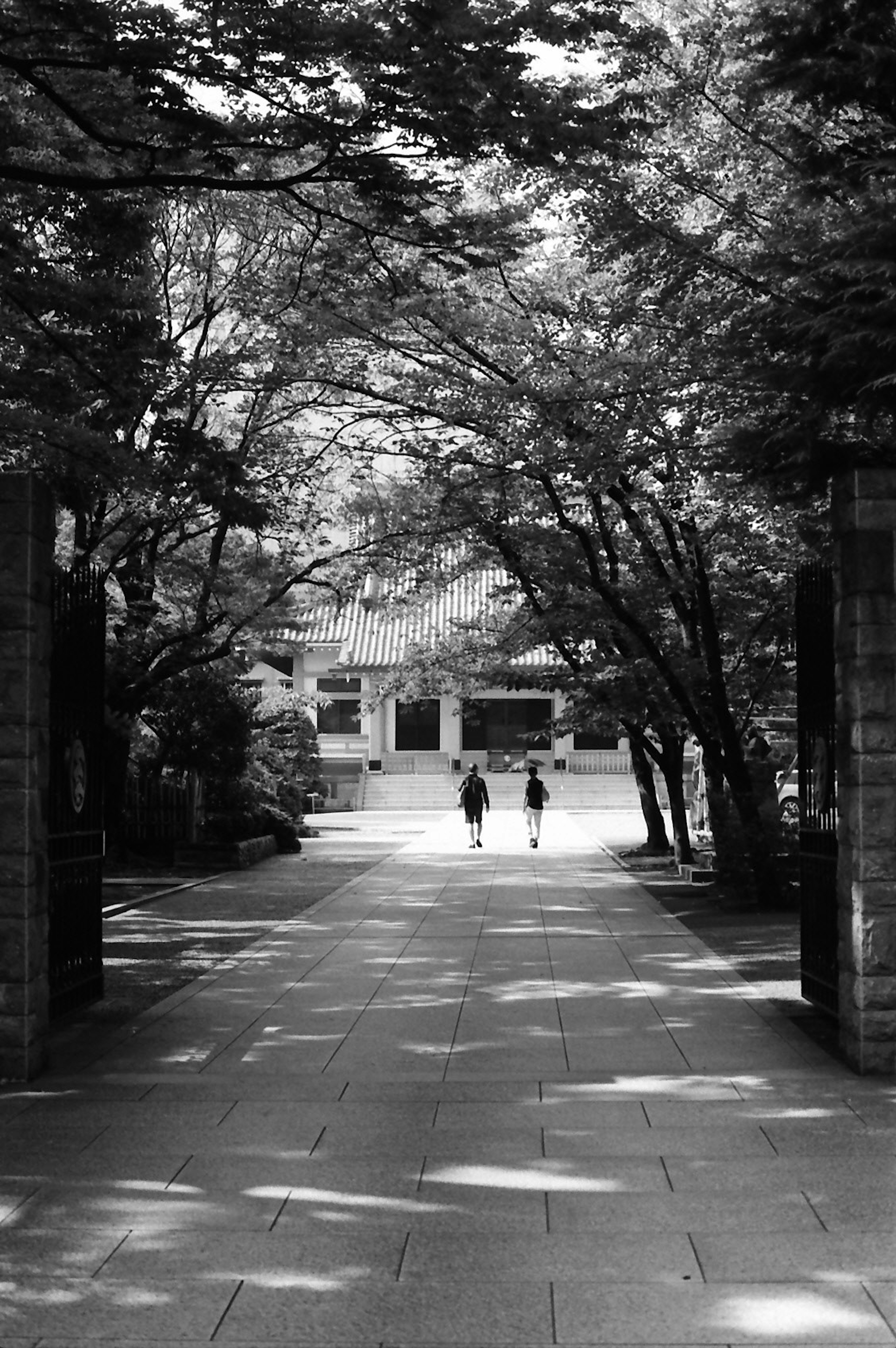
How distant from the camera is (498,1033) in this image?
9.48 metres

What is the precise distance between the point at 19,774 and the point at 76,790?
1.44 meters

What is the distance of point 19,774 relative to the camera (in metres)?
8.24

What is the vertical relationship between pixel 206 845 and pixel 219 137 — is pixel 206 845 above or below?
below

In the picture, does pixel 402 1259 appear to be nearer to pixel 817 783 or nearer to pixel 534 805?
pixel 817 783

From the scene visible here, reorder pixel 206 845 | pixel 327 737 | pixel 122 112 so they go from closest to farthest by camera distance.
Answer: pixel 122 112 < pixel 206 845 < pixel 327 737

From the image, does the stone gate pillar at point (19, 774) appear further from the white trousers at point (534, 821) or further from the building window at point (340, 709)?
the building window at point (340, 709)

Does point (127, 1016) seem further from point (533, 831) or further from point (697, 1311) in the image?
point (533, 831)

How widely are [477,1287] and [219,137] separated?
672cm

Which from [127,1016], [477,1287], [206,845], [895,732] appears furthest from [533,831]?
[477,1287]

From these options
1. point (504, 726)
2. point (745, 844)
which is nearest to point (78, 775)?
point (745, 844)

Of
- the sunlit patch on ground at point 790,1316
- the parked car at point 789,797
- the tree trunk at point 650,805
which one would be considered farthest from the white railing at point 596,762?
the sunlit patch on ground at point 790,1316

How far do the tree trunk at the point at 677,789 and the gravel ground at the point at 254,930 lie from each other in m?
0.41

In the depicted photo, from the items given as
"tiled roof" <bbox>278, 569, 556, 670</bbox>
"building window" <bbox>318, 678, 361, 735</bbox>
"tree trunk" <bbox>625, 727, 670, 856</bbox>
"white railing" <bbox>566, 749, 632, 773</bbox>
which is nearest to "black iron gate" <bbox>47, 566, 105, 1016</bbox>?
"tree trunk" <bbox>625, 727, 670, 856</bbox>

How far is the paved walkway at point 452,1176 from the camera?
461cm
